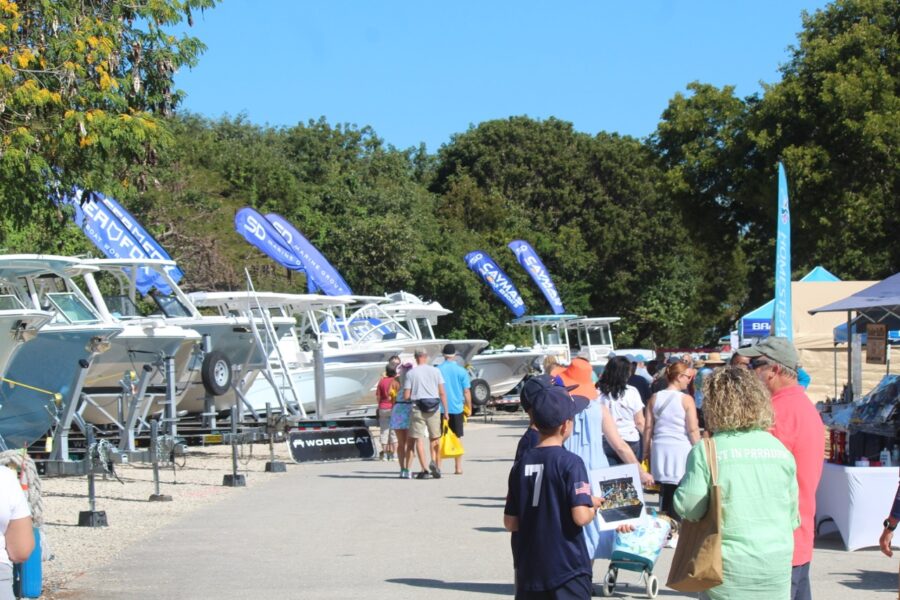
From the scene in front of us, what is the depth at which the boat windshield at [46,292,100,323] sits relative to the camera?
17.6m

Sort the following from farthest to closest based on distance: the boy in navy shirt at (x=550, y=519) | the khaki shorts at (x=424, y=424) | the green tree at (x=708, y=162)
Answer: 1. the green tree at (x=708, y=162)
2. the khaki shorts at (x=424, y=424)
3. the boy in navy shirt at (x=550, y=519)

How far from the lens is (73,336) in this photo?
16500 millimetres

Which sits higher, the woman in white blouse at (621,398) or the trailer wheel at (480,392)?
the woman in white blouse at (621,398)

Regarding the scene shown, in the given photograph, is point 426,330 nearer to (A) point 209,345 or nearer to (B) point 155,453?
(A) point 209,345

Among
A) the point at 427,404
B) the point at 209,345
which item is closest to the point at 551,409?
the point at 427,404

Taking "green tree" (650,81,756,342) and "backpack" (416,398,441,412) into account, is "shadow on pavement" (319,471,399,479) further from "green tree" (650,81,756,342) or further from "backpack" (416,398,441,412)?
"green tree" (650,81,756,342)

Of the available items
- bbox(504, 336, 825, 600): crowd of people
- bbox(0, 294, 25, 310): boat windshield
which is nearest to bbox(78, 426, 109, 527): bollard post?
bbox(0, 294, 25, 310): boat windshield

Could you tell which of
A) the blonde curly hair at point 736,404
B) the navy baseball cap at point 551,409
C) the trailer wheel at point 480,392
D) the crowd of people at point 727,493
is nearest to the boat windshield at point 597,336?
the trailer wheel at point 480,392

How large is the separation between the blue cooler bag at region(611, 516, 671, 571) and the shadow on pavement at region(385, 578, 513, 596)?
85 centimetres

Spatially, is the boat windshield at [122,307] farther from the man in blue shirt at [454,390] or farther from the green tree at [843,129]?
the green tree at [843,129]

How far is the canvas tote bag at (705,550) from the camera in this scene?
5.01 meters

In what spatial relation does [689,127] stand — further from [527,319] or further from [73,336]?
[73,336]

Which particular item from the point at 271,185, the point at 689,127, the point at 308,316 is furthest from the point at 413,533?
the point at 271,185

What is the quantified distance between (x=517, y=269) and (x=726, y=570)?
46474 millimetres
